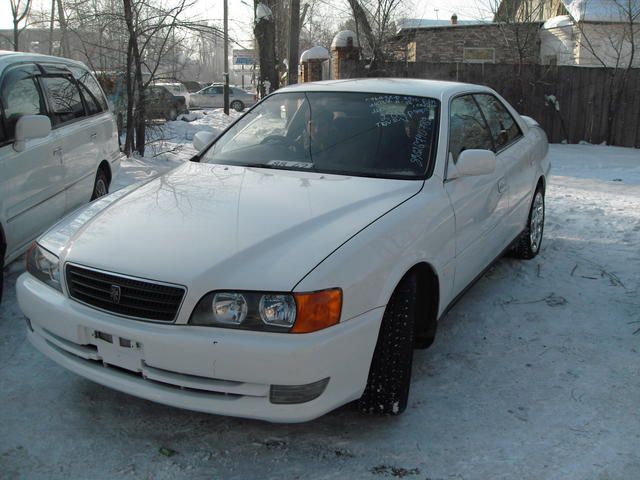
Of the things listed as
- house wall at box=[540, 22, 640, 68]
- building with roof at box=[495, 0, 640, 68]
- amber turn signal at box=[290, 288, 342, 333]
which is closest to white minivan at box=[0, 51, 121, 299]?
amber turn signal at box=[290, 288, 342, 333]

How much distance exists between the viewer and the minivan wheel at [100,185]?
6.07m

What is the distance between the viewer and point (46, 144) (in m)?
4.93

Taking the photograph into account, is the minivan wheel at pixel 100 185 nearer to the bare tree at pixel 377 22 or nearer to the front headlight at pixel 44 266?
the front headlight at pixel 44 266

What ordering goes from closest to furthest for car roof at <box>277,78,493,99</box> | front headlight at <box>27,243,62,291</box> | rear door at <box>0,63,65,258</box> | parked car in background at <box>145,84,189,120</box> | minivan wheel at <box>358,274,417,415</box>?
minivan wheel at <box>358,274,417,415</box> → front headlight at <box>27,243,62,291</box> → car roof at <box>277,78,493,99</box> → rear door at <box>0,63,65,258</box> → parked car in background at <box>145,84,189,120</box>

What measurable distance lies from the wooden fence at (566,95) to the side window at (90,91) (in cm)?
899

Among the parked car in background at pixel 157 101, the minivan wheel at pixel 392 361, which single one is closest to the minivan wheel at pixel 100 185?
the minivan wheel at pixel 392 361

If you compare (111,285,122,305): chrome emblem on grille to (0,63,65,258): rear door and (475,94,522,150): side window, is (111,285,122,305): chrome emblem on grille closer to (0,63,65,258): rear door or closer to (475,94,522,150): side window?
(0,63,65,258): rear door

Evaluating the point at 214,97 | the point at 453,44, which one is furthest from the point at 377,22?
the point at 214,97

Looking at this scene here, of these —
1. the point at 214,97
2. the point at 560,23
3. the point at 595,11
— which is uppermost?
the point at 595,11

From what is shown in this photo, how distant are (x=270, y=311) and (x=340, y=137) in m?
1.73

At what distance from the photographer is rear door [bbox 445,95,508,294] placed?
3.65 meters

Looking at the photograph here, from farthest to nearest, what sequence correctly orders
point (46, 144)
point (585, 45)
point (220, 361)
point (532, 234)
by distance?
point (585, 45), point (532, 234), point (46, 144), point (220, 361)

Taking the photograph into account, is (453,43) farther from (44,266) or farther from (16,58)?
(44,266)

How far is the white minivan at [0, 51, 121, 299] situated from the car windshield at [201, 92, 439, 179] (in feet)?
4.42
